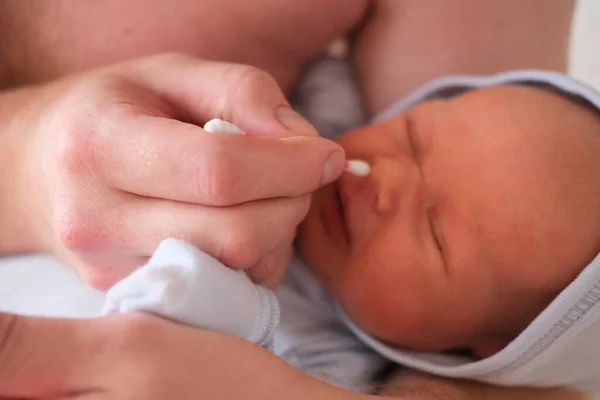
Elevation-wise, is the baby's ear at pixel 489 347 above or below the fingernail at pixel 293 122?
below

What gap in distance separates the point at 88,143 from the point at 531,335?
63 centimetres

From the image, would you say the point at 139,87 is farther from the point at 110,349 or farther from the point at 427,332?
the point at 427,332

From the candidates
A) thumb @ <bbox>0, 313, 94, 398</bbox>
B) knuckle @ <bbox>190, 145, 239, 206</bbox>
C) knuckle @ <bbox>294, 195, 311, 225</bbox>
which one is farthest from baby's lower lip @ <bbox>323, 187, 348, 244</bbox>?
thumb @ <bbox>0, 313, 94, 398</bbox>

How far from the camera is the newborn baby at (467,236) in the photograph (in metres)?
0.73

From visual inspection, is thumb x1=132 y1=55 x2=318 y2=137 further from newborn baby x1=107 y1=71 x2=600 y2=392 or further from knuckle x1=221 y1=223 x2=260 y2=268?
newborn baby x1=107 y1=71 x2=600 y2=392

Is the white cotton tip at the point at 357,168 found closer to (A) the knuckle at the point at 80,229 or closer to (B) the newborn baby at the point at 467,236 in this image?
(B) the newborn baby at the point at 467,236

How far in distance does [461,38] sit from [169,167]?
66 centimetres

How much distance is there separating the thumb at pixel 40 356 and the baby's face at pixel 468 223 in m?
0.45

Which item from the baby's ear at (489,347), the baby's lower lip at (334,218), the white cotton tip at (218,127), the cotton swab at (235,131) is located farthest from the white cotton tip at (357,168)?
the baby's ear at (489,347)

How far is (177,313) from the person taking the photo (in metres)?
0.47

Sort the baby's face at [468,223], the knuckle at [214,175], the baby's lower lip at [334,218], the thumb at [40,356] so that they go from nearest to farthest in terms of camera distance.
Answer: the thumb at [40,356] < the knuckle at [214,175] < the baby's face at [468,223] < the baby's lower lip at [334,218]

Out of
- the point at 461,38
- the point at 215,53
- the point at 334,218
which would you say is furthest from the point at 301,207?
the point at 461,38

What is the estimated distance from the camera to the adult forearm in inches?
37.3

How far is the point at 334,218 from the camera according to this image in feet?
2.78
